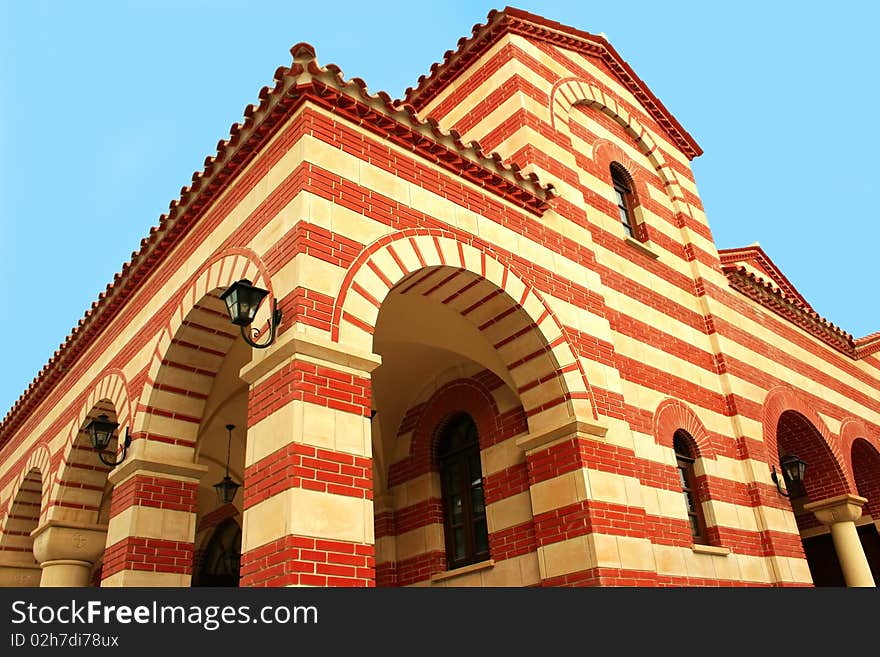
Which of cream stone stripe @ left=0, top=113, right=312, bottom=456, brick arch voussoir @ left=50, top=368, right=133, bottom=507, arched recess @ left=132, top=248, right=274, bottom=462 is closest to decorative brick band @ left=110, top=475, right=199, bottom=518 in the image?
arched recess @ left=132, top=248, right=274, bottom=462

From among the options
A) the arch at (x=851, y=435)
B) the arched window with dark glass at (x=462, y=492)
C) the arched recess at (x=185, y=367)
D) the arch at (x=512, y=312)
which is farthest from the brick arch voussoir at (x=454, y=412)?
the arch at (x=851, y=435)

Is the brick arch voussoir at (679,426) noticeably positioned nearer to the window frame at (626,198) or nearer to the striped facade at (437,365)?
the striped facade at (437,365)

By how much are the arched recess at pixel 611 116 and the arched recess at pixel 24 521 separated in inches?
317

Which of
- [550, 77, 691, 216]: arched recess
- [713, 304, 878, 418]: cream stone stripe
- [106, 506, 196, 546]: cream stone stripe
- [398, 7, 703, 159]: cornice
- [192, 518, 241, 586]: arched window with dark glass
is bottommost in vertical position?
[106, 506, 196, 546]: cream stone stripe

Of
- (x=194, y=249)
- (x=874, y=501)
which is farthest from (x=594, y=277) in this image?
(x=874, y=501)

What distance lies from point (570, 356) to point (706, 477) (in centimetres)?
265

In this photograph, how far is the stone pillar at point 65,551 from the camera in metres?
7.36

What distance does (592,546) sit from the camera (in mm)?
5543

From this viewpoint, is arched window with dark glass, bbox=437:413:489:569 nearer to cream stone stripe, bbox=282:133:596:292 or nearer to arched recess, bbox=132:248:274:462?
cream stone stripe, bbox=282:133:596:292

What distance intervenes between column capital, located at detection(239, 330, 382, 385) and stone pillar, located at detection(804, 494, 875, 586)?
7973 mm

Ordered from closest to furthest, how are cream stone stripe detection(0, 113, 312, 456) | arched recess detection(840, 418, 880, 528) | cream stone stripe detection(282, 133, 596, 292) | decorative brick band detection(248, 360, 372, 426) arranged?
1. decorative brick band detection(248, 360, 372, 426)
2. cream stone stripe detection(282, 133, 596, 292)
3. cream stone stripe detection(0, 113, 312, 456)
4. arched recess detection(840, 418, 880, 528)

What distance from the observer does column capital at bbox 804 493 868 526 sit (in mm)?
9672
